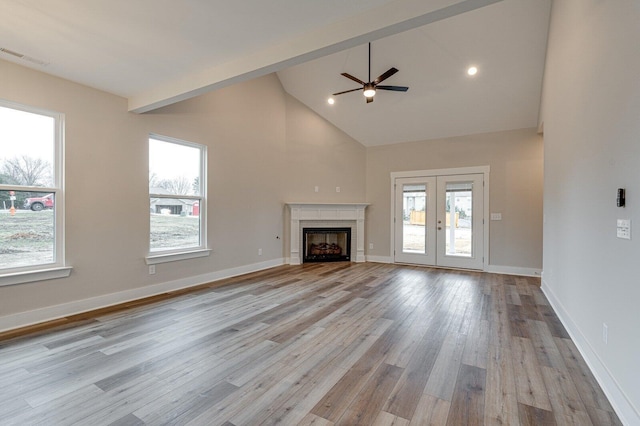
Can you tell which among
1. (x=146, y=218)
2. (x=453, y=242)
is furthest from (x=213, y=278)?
(x=453, y=242)

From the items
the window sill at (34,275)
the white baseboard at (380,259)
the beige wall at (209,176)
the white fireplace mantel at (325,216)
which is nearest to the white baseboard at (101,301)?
the beige wall at (209,176)

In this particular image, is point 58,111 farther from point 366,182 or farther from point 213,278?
point 366,182

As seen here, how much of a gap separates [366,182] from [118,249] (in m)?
5.41

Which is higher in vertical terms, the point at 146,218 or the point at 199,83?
the point at 199,83

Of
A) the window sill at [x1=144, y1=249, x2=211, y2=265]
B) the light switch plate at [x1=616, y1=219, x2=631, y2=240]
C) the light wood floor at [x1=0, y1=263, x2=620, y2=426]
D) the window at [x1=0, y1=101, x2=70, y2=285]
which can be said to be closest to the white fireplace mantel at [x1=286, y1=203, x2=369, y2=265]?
the window sill at [x1=144, y1=249, x2=211, y2=265]

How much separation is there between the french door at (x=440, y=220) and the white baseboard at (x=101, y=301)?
153 inches

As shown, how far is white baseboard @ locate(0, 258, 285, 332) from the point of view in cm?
305

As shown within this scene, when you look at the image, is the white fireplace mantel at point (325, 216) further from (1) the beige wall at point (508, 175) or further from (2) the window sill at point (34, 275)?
(2) the window sill at point (34, 275)

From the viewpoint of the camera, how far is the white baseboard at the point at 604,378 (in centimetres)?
171

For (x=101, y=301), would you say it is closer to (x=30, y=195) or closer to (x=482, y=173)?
(x=30, y=195)

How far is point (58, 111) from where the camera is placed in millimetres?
3309

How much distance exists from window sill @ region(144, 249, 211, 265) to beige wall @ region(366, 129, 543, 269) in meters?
4.87

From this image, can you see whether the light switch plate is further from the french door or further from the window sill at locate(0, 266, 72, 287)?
the window sill at locate(0, 266, 72, 287)

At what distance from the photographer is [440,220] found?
6.58m
